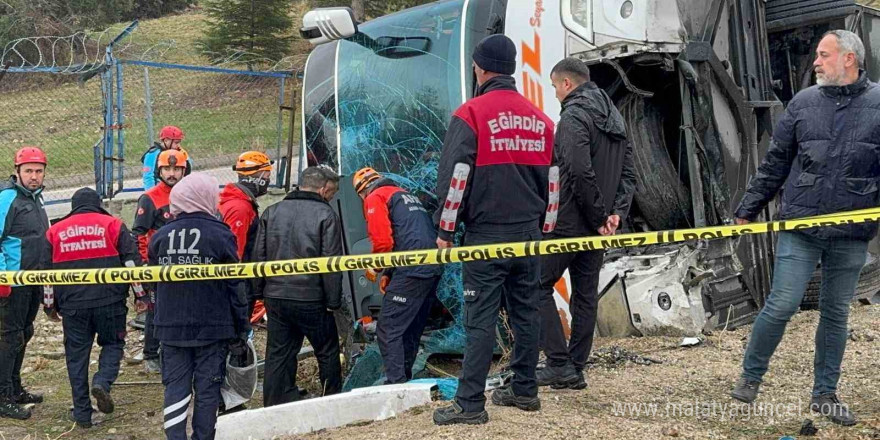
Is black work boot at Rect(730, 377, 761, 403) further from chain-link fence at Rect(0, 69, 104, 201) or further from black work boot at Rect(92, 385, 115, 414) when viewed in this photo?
chain-link fence at Rect(0, 69, 104, 201)

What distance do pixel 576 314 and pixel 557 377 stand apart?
367mm

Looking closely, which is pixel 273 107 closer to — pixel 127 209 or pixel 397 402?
pixel 127 209

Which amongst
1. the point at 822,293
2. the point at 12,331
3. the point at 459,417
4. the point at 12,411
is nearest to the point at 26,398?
the point at 12,411

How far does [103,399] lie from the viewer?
6.31 meters

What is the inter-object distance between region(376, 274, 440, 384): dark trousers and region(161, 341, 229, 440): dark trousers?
1.36 meters

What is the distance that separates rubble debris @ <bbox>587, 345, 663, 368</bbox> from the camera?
18.5ft

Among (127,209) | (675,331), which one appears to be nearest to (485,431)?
(675,331)

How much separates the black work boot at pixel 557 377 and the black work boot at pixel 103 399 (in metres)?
3.00

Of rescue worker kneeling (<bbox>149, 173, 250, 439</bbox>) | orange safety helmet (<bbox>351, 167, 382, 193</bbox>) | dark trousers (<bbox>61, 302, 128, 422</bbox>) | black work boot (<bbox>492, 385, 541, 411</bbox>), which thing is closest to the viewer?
black work boot (<bbox>492, 385, 541, 411</bbox>)

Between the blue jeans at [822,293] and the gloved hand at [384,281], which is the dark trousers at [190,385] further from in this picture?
the blue jeans at [822,293]

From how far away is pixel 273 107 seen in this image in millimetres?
15008

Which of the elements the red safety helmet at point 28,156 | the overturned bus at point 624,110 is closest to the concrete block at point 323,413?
the overturned bus at point 624,110

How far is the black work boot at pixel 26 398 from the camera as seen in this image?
21.8 feet


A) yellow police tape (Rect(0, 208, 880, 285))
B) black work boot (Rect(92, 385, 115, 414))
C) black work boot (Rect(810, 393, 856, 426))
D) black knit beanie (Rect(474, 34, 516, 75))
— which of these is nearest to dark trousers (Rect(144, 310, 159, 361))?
black work boot (Rect(92, 385, 115, 414))
